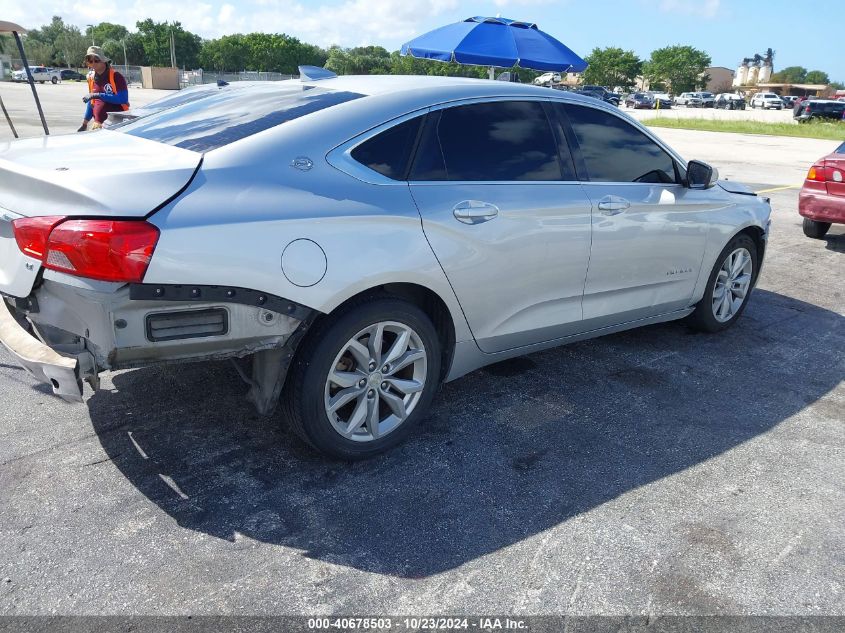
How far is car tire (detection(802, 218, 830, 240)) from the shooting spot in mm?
8805

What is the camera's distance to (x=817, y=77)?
181 metres

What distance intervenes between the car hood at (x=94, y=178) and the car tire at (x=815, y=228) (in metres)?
8.26

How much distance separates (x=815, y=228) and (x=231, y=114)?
26.2ft

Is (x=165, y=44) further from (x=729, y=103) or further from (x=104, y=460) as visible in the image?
(x=104, y=460)

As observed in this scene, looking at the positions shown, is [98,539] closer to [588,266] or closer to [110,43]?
[588,266]

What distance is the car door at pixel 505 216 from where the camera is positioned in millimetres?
3292

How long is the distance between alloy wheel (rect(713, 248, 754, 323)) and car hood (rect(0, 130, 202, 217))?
3772 millimetres

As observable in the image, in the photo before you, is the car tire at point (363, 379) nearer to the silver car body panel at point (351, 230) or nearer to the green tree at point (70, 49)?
the silver car body panel at point (351, 230)

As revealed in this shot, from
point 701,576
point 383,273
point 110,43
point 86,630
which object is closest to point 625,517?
point 701,576

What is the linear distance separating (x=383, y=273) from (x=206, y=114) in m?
1.25

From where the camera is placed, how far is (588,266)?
3.92 metres

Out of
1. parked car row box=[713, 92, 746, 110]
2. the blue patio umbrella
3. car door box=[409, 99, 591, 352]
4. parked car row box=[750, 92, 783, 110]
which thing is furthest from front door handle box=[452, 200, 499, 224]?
parked car row box=[750, 92, 783, 110]

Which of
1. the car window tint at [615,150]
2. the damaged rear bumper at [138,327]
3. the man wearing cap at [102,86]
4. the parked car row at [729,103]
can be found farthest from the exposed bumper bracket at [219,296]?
the parked car row at [729,103]

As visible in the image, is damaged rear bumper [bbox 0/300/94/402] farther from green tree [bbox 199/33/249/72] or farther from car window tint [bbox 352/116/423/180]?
green tree [bbox 199/33/249/72]
